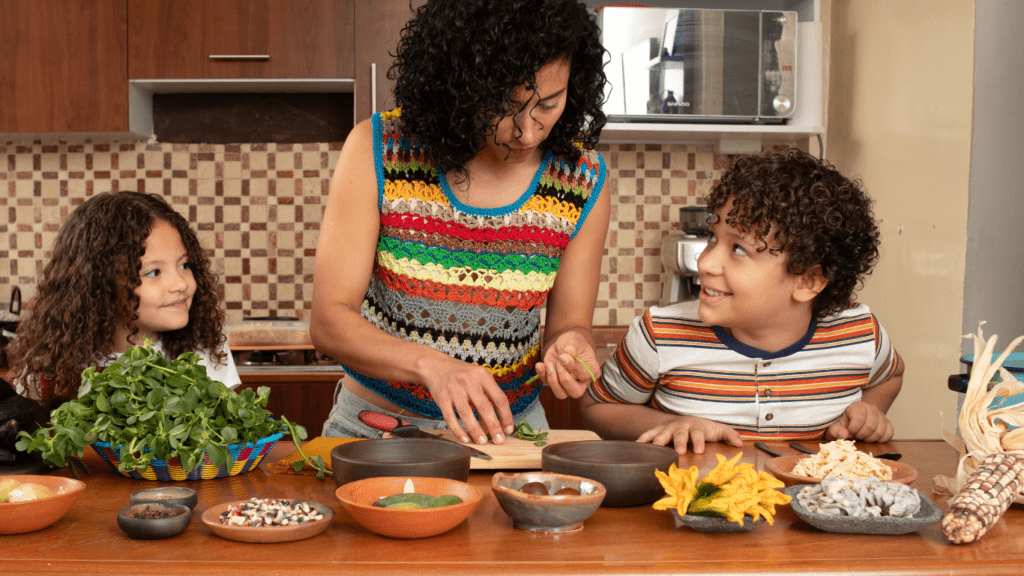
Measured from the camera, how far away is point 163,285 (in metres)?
1.52

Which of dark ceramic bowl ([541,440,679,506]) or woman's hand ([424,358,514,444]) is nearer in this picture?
dark ceramic bowl ([541,440,679,506])

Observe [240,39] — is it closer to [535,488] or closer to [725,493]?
[535,488]

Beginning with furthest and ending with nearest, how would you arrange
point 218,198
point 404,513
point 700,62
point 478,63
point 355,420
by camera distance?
point 218,198 → point 700,62 → point 355,420 → point 478,63 → point 404,513

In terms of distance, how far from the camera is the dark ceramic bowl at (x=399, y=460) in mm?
802

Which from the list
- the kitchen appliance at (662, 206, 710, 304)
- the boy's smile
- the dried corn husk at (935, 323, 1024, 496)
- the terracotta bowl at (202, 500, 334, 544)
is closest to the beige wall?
the kitchen appliance at (662, 206, 710, 304)

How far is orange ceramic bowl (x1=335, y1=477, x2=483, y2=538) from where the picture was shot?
27.6 inches

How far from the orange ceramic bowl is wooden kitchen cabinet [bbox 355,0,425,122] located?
186 centimetres

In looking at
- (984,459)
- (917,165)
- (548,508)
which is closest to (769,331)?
(984,459)

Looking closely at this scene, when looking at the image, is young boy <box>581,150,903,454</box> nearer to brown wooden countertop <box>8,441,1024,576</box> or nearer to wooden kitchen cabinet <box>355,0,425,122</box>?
brown wooden countertop <box>8,441,1024,576</box>

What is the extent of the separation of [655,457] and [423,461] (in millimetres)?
239

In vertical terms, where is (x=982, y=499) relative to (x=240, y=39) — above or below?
below

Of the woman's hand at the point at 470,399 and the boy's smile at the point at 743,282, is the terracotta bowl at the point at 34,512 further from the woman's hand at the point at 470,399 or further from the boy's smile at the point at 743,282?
the boy's smile at the point at 743,282

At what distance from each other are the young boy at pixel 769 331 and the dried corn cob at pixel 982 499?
44 centimetres

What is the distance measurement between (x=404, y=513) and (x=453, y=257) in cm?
64
